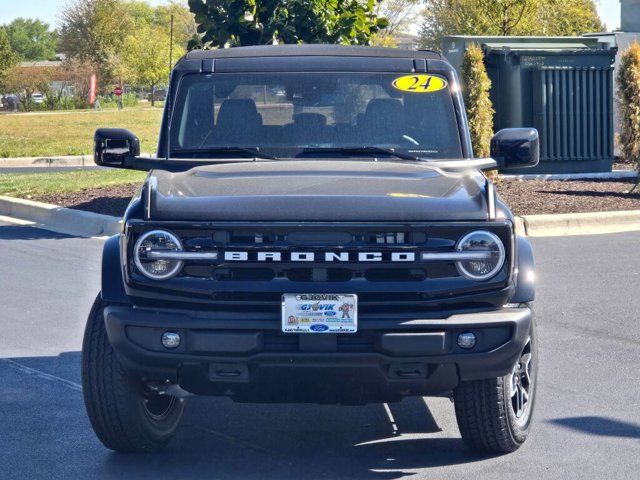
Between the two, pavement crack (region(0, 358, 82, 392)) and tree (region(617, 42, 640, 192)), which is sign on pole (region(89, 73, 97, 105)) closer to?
tree (region(617, 42, 640, 192))

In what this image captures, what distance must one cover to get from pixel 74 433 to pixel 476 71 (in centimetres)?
1208

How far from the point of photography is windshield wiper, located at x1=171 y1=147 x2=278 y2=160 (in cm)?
600

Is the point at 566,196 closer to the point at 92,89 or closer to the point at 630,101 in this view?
the point at 630,101

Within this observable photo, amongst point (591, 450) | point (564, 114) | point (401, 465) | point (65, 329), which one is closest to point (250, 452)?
point (401, 465)

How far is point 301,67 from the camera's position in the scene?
6.39m

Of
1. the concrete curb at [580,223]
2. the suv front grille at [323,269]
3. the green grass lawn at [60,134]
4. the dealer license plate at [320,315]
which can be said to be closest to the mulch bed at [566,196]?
the concrete curb at [580,223]

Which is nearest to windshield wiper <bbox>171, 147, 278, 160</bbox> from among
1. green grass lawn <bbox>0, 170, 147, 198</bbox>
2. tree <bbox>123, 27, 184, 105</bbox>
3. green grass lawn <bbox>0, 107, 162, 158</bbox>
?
green grass lawn <bbox>0, 170, 147, 198</bbox>

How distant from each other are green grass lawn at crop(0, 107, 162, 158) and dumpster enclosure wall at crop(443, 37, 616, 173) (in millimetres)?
11817

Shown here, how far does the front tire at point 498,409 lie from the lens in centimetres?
513

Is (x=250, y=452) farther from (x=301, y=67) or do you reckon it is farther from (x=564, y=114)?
(x=564, y=114)

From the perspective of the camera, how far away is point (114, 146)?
632 cm

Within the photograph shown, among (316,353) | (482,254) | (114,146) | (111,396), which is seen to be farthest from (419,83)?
(111,396)

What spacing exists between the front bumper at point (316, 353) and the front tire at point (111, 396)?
280 mm

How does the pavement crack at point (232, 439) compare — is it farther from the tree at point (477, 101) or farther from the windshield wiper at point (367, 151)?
the tree at point (477, 101)
